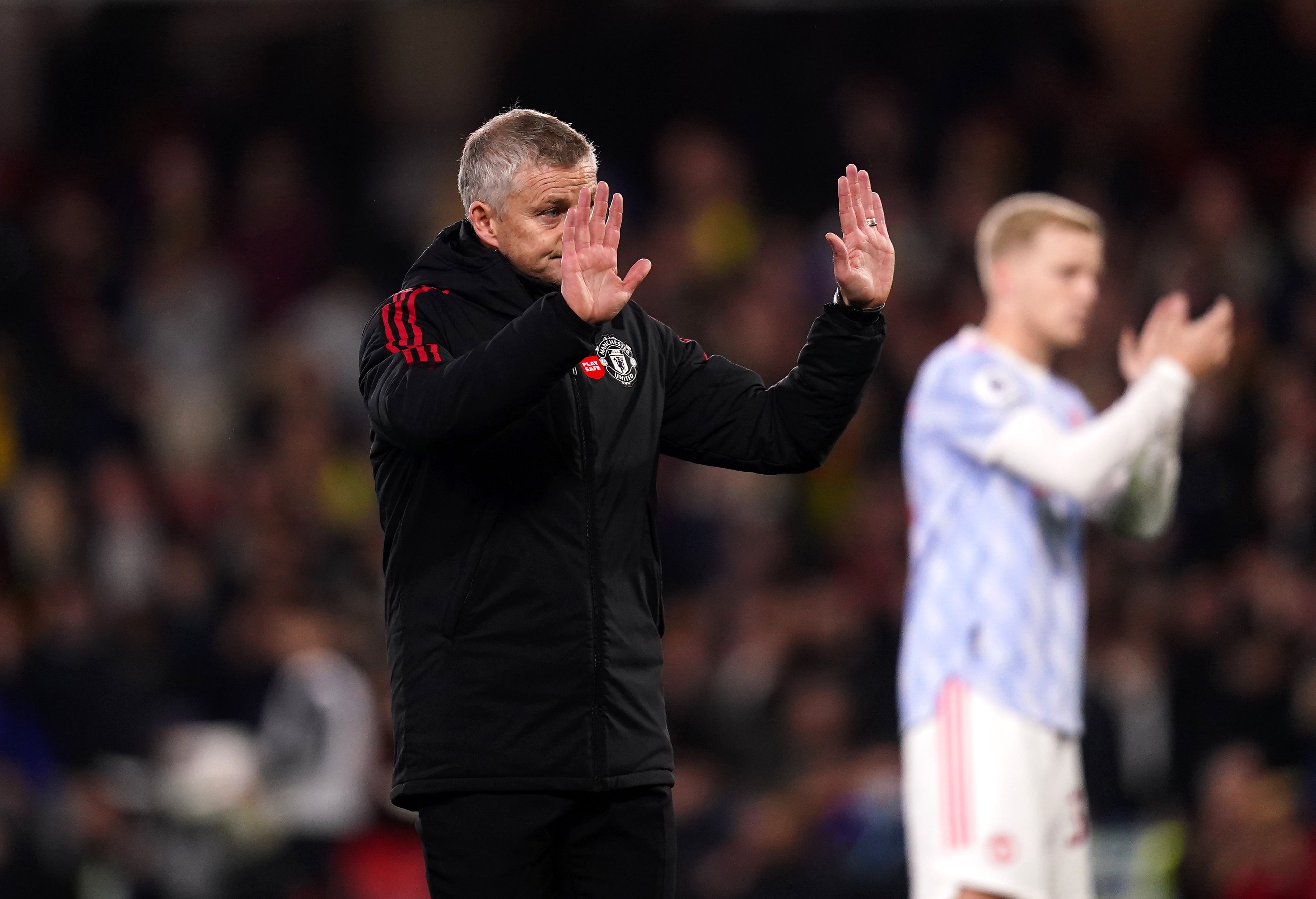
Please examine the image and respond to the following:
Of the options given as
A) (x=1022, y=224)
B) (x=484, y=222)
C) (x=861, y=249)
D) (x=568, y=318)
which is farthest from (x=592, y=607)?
(x=1022, y=224)

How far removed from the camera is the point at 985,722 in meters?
5.10

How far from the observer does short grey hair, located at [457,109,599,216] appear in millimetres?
3510

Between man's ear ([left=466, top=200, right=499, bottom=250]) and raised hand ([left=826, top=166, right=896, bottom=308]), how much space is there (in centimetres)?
65

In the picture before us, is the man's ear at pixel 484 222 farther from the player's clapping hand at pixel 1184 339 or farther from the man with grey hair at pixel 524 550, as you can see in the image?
the player's clapping hand at pixel 1184 339

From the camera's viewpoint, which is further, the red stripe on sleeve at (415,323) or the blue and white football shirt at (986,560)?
the blue and white football shirt at (986,560)


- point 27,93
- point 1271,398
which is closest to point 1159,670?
point 1271,398

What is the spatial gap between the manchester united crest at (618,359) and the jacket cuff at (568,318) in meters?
0.38

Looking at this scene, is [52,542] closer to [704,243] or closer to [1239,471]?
[704,243]

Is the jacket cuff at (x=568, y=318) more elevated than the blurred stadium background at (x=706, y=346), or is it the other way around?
the blurred stadium background at (x=706, y=346)

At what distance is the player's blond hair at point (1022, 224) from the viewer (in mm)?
5543

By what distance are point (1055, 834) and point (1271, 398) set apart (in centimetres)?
504

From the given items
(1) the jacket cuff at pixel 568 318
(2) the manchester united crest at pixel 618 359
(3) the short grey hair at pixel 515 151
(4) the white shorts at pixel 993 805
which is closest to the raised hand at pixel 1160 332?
(4) the white shorts at pixel 993 805

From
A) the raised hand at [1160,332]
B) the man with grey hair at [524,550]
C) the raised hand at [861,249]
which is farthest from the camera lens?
the raised hand at [1160,332]

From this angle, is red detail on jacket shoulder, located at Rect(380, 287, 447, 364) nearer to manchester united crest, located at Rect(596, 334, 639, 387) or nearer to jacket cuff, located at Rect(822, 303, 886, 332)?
Result: manchester united crest, located at Rect(596, 334, 639, 387)
